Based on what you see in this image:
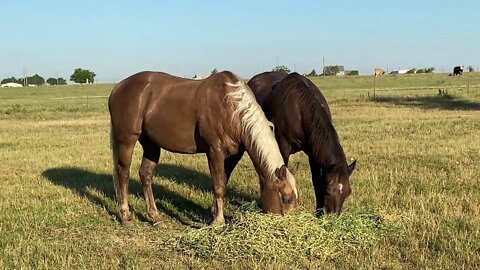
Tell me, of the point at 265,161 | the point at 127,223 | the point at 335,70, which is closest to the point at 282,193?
the point at 265,161

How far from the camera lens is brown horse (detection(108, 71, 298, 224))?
18.8 ft

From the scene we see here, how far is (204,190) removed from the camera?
856 cm

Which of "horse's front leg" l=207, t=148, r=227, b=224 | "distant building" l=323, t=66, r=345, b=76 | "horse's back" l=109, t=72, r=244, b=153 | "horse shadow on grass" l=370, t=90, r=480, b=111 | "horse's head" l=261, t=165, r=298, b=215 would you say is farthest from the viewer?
"distant building" l=323, t=66, r=345, b=76

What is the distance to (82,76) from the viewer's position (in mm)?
117375

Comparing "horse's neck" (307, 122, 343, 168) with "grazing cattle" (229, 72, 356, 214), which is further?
"horse's neck" (307, 122, 343, 168)

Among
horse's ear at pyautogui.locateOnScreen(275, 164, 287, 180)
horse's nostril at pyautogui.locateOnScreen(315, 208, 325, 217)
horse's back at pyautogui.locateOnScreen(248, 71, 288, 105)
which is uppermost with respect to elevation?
horse's back at pyautogui.locateOnScreen(248, 71, 288, 105)

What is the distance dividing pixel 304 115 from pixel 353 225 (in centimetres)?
156

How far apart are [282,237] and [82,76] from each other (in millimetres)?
118405

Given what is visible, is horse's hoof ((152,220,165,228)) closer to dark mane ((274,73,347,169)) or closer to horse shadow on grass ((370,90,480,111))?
dark mane ((274,73,347,169))

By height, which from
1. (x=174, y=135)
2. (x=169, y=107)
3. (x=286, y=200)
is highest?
(x=169, y=107)

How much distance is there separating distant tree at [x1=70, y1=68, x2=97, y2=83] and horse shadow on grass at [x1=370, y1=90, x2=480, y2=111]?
3801 inches

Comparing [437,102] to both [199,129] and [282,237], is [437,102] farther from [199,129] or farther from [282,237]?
[282,237]

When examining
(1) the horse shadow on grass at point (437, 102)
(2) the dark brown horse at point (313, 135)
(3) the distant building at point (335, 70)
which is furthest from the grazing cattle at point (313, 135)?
(3) the distant building at point (335, 70)

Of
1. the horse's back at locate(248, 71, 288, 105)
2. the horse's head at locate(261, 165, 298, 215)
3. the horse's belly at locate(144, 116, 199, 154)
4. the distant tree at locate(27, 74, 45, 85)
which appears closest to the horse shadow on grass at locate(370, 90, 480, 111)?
the horse's back at locate(248, 71, 288, 105)
